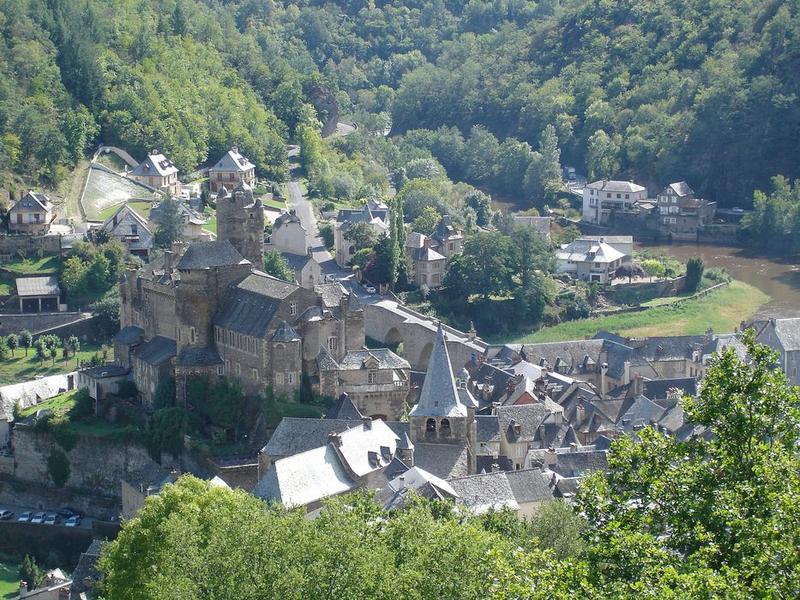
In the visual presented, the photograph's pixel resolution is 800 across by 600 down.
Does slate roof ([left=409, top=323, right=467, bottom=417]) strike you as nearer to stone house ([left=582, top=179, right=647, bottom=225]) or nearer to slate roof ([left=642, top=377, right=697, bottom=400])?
slate roof ([left=642, top=377, right=697, bottom=400])

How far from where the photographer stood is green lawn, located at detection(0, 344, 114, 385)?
85562 mm

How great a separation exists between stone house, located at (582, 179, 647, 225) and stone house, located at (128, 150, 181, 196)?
39.0 m

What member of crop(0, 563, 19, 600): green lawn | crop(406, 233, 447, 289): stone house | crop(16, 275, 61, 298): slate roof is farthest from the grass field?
crop(0, 563, 19, 600): green lawn

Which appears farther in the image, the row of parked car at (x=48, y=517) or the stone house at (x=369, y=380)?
the row of parked car at (x=48, y=517)

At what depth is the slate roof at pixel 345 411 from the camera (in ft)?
225

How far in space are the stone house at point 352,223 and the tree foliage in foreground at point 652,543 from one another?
60968 mm

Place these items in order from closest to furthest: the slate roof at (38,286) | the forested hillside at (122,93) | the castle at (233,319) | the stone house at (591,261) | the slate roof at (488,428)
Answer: the castle at (233,319), the slate roof at (488,428), the slate roof at (38,286), the stone house at (591,261), the forested hillside at (122,93)

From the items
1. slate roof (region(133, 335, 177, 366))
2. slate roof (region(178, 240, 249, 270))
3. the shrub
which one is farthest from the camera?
the shrub

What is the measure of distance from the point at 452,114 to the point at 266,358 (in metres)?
110

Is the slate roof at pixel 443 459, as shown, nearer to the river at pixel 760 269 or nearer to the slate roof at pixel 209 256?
the slate roof at pixel 209 256

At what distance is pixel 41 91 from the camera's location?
393 feet

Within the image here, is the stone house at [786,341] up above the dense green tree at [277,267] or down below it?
below

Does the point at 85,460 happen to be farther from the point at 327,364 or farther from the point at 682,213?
the point at 682,213

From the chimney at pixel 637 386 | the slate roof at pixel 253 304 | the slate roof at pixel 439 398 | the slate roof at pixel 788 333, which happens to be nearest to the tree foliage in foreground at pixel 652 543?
the slate roof at pixel 439 398
